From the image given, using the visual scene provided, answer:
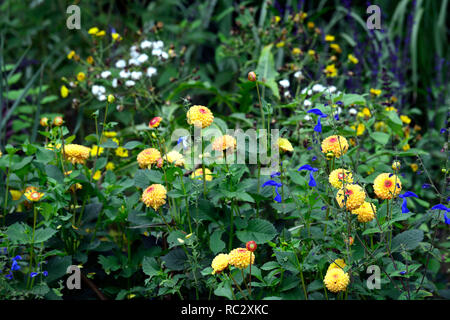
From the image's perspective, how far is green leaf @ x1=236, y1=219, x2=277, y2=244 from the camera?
134cm

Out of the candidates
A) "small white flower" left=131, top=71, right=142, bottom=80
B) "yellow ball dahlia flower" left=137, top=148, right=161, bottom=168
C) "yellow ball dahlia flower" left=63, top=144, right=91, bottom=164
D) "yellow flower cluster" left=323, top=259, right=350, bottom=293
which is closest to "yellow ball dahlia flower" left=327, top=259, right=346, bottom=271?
"yellow flower cluster" left=323, top=259, right=350, bottom=293

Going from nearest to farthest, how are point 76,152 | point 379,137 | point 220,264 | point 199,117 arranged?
point 220,264 < point 199,117 < point 76,152 < point 379,137

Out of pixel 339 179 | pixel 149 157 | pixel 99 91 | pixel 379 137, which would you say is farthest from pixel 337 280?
pixel 99 91

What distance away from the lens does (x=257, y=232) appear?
137cm

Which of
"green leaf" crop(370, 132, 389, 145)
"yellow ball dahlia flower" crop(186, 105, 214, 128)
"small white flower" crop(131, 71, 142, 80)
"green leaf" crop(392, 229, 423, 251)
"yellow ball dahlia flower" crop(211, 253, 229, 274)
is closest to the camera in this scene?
"yellow ball dahlia flower" crop(211, 253, 229, 274)

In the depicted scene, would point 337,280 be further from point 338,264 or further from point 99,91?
point 99,91

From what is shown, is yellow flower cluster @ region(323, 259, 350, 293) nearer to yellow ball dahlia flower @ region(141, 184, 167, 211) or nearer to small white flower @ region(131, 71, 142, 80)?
yellow ball dahlia flower @ region(141, 184, 167, 211)

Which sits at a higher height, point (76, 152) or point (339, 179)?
point (76, 152)

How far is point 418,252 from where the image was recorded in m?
1.74

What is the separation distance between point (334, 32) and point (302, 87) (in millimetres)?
1008

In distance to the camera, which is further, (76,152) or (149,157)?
(76,152)

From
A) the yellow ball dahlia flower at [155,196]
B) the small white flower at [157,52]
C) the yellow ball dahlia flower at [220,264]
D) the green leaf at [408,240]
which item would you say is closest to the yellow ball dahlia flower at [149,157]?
the yellow ball dahlia flower at [155,196]
